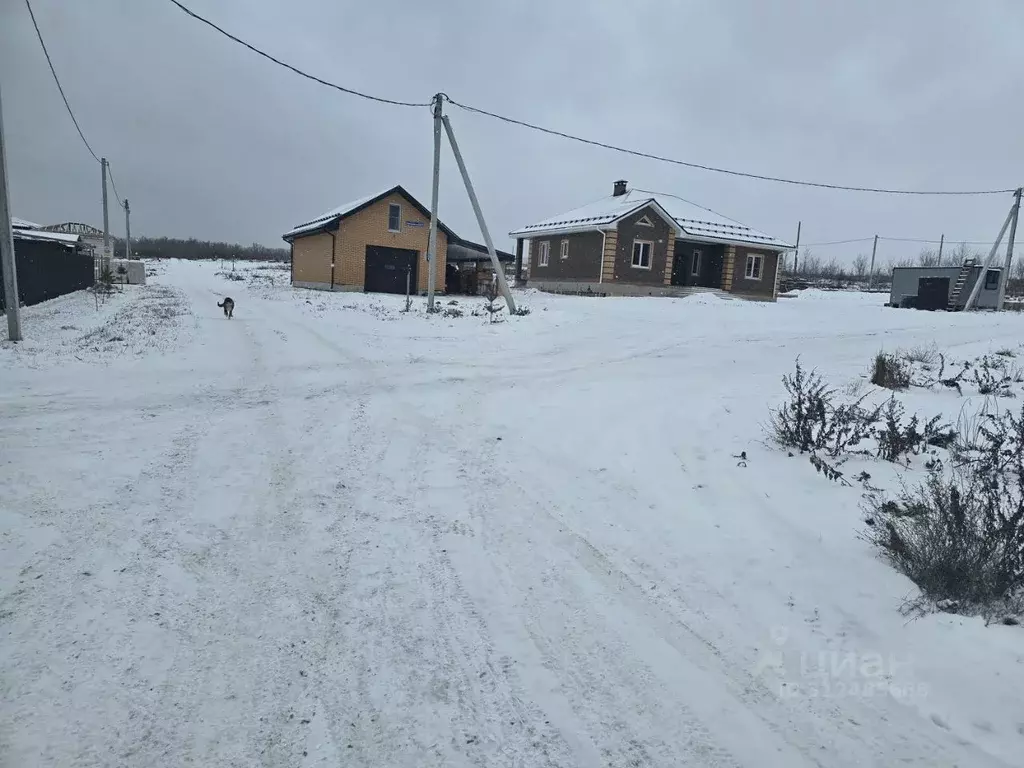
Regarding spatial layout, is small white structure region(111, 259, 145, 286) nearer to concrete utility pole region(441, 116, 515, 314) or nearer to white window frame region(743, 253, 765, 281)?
concrete utility pole region(441, 116, 515, 314)

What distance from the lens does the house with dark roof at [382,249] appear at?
89.1 feet

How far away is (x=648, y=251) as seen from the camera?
90.7ft

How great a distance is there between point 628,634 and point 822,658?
942mm

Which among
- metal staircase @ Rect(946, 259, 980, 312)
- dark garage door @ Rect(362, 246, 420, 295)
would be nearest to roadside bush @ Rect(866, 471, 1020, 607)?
dark garage door @ Rect(362, 246, 420, 295)

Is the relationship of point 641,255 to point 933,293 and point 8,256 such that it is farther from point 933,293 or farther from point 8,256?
point 8,256

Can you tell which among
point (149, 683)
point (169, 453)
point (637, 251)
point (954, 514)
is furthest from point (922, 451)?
point (637, 251)

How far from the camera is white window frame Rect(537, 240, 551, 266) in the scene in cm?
3141

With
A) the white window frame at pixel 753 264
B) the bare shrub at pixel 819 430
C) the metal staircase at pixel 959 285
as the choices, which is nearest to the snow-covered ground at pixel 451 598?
the bare shrub at pixel 819 430

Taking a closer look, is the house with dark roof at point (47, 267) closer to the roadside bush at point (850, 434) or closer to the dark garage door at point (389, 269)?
the dark garage door at point (389, 269)

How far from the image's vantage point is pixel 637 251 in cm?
2739

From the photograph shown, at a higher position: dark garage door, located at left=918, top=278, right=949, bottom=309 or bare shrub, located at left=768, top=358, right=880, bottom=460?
dark garage door, located at left=918, top=278, right=949, bottom=309

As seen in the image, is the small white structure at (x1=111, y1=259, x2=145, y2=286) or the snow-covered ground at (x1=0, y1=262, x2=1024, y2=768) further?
the small white structure at (x1=111, y1=259, x2=145, y2=286)

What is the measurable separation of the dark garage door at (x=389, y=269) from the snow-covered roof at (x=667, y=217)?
7.23 m

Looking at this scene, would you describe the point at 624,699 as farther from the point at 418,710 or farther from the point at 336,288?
the point at 336,288
